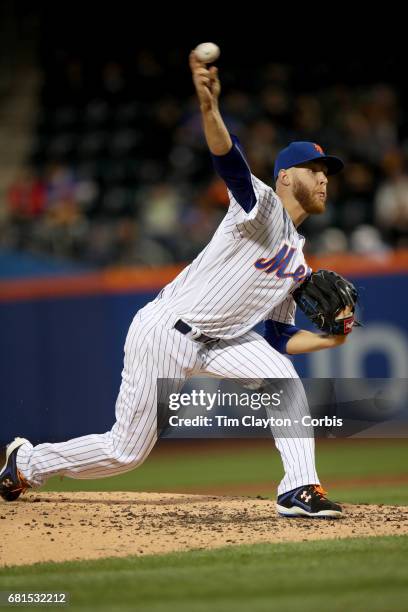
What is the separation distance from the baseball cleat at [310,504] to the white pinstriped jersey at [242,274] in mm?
797

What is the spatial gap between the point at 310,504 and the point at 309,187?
4.89 feet

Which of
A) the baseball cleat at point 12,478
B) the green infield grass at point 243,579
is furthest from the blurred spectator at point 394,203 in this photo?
the green infield grass at point 243,579

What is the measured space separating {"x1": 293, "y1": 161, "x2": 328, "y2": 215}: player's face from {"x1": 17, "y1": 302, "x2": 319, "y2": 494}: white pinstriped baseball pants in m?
0.69

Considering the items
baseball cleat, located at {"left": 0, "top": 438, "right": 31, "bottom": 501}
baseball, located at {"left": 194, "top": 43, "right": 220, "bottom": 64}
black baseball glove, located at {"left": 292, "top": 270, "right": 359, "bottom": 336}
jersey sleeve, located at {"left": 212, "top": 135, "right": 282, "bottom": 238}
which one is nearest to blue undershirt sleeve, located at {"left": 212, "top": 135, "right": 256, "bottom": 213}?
jersey sleeve, located at {"left": 212, "top": 135, "right": 282, "bottom": 238}

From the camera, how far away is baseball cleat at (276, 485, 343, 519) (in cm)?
500

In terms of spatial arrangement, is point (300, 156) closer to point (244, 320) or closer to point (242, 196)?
point (242, 196)

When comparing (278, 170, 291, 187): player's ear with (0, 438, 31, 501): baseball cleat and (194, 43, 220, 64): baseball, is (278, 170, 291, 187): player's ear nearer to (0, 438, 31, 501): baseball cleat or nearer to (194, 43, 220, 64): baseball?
(194, 43, 220, 64): baseball

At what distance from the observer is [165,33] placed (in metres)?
15.5

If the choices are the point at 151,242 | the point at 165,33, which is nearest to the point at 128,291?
the point at 151,242

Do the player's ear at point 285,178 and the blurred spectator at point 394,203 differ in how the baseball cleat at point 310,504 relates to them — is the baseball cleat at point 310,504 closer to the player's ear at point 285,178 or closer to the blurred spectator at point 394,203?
the player's ear at point 285,178

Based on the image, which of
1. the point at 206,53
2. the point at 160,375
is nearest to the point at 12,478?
the point at 160,375

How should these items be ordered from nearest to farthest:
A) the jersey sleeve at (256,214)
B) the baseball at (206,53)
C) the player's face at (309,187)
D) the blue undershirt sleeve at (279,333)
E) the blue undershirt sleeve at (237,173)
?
the baseball at (206,53), the blue undershirt sleeve at (237,173), the jersey sleeve at (256,214), the player's face at (309,187), the blue undershirt sleeve at (279,333)

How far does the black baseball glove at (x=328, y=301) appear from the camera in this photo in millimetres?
5000

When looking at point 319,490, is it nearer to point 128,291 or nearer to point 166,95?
point 128,291
